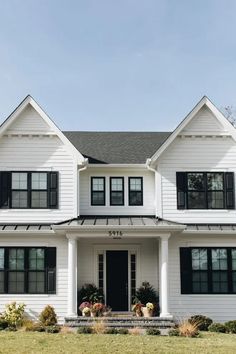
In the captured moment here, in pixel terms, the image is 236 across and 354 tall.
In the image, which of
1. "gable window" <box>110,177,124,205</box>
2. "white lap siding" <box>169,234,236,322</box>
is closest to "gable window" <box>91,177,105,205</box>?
"gable window" <box>110,177,124,205</box>

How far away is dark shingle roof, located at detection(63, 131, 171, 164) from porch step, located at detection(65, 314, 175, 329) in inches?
279

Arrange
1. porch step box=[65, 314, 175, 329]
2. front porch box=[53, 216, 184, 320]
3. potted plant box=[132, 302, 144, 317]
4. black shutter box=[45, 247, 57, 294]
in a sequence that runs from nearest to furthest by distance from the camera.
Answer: porch step box=[65, 314, 175, 329] < potted plant box=[132, 302, 144, 317] < front porch box=[53, 216, 184, 320] < black shutter box=[45, 247, 57, 294]

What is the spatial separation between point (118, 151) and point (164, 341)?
1082cm

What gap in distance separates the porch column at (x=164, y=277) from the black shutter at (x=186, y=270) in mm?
1193

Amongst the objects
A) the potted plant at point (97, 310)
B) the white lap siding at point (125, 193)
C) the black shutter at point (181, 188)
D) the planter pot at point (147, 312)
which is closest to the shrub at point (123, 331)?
the potted plant at point (97, 310)

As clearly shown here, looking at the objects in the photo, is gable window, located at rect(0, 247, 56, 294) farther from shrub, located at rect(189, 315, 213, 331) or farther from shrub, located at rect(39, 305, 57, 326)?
shrub, located at rect(189, 315, 213, 331)

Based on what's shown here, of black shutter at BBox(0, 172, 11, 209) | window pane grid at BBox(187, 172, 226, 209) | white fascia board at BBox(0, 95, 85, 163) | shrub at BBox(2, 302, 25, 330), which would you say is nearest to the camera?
shrub at BBox(2, 302, 25, 330)

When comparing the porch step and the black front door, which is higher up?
the black front door

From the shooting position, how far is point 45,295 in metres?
22.4

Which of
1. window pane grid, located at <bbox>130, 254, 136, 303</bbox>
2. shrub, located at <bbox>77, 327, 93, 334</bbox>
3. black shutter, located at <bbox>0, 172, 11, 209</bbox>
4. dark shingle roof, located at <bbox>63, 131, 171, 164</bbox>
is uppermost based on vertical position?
dark shingle roof, located at <bbox>63, 131, 171, 164</bbox>

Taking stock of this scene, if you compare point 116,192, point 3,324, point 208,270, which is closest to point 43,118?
point 116,192

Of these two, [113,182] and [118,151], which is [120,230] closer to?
[113,182]

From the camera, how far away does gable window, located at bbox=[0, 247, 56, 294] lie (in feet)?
73.7

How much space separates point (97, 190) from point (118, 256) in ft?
10.00
